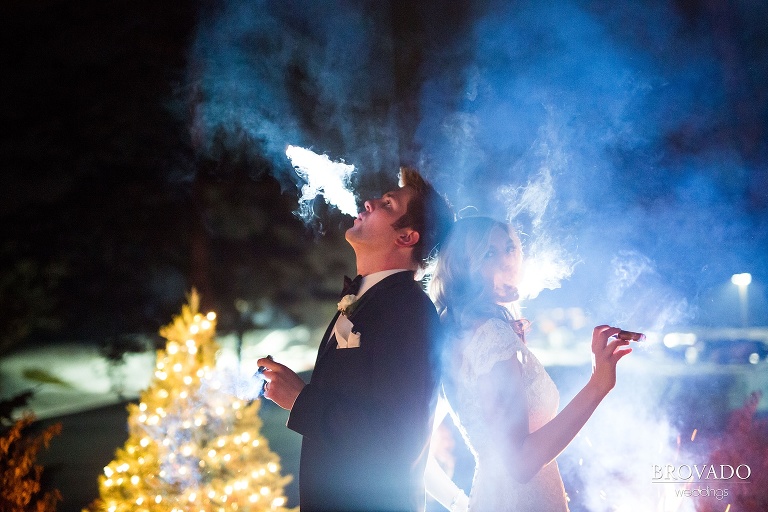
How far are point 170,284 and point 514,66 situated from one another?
21.4 feet

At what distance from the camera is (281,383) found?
7.88ft

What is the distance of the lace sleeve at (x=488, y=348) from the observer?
2.20 metres

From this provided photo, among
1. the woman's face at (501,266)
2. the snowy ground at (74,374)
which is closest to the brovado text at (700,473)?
the woman's face at (501,266)

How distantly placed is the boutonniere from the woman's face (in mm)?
508

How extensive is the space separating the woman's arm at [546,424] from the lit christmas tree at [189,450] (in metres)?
2.85

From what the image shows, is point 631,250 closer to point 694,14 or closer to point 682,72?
point 682,72

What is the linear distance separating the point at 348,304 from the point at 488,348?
1.91 feet

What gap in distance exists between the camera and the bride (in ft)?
6.86

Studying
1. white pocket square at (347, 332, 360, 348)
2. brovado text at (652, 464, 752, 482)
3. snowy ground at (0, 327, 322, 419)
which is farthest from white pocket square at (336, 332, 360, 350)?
snowy ground at (0, 327, 322, 419)

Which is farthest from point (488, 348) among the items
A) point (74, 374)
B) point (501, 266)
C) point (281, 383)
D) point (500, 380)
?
point (74, 374)

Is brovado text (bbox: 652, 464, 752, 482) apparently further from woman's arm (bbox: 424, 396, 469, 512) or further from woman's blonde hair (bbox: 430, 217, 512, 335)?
woman's blonde hair (bbox: 430, 217, 512, 335)

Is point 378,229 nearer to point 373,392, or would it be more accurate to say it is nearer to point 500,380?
point 373,392

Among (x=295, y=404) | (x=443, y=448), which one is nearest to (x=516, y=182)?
(x=443, y=448)

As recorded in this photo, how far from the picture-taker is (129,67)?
6.48 m
